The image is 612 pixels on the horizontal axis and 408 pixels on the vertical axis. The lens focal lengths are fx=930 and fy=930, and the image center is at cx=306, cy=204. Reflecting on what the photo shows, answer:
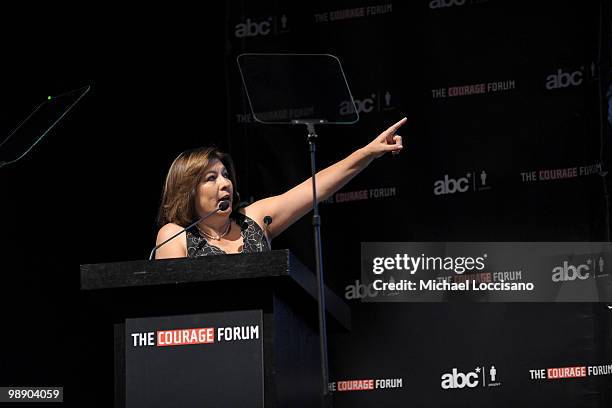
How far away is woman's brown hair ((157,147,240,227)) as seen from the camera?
10.6ft

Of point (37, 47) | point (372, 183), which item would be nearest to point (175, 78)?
point (37, 47)

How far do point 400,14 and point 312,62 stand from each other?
1537 mm

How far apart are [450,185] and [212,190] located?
1.63 metres

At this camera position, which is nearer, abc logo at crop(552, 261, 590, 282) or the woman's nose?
the woman's nose

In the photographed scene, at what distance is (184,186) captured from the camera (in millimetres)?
3229

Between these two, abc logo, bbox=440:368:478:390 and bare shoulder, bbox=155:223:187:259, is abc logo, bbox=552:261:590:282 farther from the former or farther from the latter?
bare shoulder, bbox=155:223:187:259

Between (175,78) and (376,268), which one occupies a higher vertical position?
(175,78)

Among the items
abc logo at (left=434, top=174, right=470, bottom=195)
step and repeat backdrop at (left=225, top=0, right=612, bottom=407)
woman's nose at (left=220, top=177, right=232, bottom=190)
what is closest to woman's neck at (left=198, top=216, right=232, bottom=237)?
woman's nose at (left=220, top=177, right=232, bottom=190)

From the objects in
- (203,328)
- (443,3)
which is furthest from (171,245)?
(443,3)

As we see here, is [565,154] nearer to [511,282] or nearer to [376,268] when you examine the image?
[511,282]

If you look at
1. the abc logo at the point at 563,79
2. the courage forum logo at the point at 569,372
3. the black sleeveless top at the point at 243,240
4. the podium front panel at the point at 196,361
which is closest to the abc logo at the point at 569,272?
the courage forum logo at the point at 569,372

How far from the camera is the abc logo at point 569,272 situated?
14.2ft

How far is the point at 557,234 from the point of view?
439cm

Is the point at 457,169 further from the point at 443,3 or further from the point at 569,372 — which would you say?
the point at 569,372
